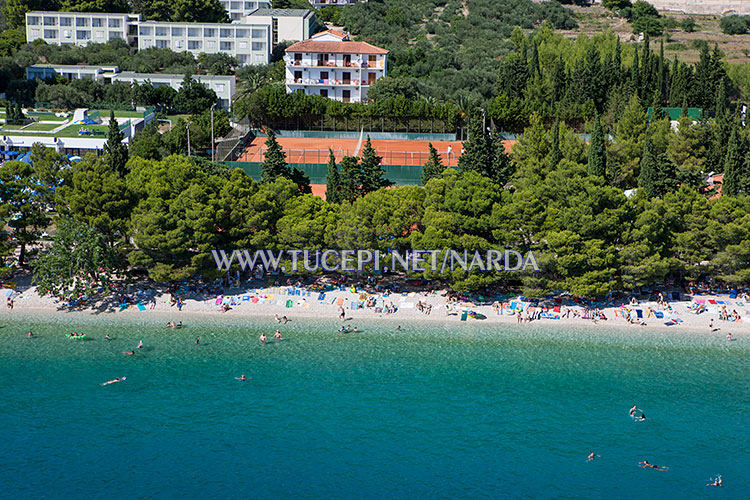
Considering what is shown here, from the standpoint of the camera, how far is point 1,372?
5150 cm

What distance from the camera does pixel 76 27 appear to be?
136m

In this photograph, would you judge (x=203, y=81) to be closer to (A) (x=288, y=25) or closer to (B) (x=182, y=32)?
(B) (x=182, y=32)

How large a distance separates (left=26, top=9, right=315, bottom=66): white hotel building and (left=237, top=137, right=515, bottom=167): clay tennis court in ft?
127

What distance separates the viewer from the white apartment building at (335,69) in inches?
4208

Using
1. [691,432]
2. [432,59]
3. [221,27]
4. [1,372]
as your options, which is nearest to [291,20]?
[221,27]

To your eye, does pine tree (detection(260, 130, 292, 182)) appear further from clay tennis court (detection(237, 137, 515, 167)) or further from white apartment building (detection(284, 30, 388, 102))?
white apartment building (detection(284, 30, 388, 102))

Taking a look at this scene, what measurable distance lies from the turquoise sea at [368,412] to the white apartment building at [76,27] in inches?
3506

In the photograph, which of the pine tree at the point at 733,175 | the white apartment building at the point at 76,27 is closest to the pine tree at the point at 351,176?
the pine tree at the point at 733,175

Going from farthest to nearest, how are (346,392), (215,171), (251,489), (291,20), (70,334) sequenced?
1. (291,20)
2. (215,171)
3. (70,334)
4. (346,392)
5. (251,489)

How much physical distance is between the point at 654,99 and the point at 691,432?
55151mm

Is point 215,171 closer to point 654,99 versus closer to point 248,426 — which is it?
point 248,426

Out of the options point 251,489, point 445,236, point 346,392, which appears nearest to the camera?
point 251,489

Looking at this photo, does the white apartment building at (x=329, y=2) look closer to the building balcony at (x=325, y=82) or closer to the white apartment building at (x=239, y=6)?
the white apartment building at (x=239, y=6)

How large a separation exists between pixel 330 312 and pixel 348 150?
118 feet
